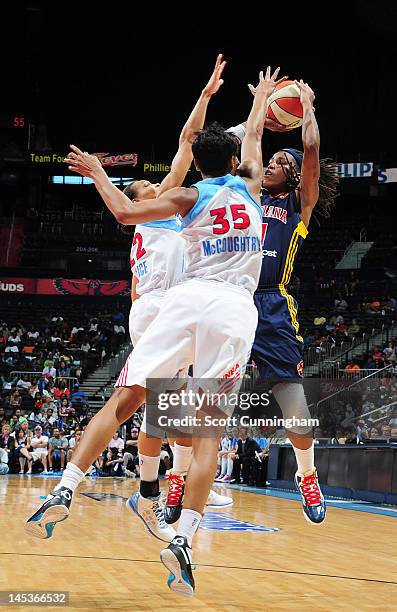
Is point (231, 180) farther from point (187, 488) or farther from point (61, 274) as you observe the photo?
point (61, 274)

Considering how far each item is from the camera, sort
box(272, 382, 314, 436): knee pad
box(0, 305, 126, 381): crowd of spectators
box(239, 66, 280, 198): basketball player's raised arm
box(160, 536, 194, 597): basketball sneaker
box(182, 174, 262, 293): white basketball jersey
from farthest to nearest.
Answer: box(0, 305, 126, 381): crowd of spectators
box(272, 382, 314, 436): knee pad
box(239, 66, 280, 198): basketball player's raised arm
box(182, 174, 262, 293): white basketball jersey
box(160, 536, 194, 597): basketball sneaker

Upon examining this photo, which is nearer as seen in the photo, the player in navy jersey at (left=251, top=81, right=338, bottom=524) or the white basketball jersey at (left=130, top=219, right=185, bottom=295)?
the player in navy jersey at (left=251, top=81, right=338, bottom=524)

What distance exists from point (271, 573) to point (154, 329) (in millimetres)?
2345

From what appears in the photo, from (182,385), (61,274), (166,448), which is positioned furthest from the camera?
(61,274)

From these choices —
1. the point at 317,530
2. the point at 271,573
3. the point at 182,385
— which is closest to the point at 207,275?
the point at 182,385

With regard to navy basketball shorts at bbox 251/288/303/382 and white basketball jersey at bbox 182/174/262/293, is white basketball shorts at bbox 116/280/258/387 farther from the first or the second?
navy basketball shorts at bbox 251/288/303/382

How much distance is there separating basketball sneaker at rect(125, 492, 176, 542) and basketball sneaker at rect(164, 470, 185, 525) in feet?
0.33

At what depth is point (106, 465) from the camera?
1947 cm

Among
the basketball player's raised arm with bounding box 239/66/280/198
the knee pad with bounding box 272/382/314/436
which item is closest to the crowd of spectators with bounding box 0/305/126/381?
the knee pad with bounding box 272/382/314/436

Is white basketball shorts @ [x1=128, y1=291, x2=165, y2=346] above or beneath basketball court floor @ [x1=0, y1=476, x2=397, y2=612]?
above

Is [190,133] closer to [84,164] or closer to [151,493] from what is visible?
[84,164]

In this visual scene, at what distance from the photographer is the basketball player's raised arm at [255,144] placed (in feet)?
14.5

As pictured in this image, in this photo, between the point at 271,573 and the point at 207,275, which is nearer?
the point at 207,275

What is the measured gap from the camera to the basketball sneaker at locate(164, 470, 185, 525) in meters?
5.28
